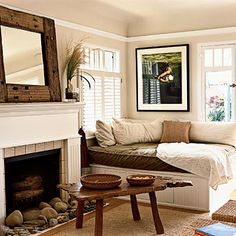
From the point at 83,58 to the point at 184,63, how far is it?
1.57 metres

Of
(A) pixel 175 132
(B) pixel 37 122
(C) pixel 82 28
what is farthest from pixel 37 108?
(A) pixel 175 132

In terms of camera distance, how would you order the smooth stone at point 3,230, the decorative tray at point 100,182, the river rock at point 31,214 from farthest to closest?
the river rock at point 31,214 → the smooth stone at point 3,230 → the decorative tray at point 100,182

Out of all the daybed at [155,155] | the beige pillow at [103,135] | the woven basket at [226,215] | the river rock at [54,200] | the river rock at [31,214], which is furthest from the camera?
the beige pillow at [103,135]

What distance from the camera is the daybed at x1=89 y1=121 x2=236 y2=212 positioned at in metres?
4.64

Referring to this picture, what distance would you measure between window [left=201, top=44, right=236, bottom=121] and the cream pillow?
324 mm

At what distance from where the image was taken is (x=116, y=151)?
16.9ft

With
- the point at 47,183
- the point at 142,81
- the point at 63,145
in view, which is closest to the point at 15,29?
the point at 63,145

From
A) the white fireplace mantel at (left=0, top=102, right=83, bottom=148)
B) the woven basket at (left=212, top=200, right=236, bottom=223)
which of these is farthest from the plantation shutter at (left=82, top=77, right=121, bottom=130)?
the woven basket at (left=212, top=200, right=236, bottom=223)

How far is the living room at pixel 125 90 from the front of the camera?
4.32 meters

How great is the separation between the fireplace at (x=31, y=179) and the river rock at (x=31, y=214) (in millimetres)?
153

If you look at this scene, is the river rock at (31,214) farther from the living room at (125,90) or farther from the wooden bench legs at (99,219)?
the wooden bench legs at (99,219)

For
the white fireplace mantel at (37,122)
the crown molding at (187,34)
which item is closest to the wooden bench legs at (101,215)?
the white fireplace mantel at (37,122)

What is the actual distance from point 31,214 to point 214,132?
2.72 m

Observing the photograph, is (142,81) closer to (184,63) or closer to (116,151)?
(184,63)
